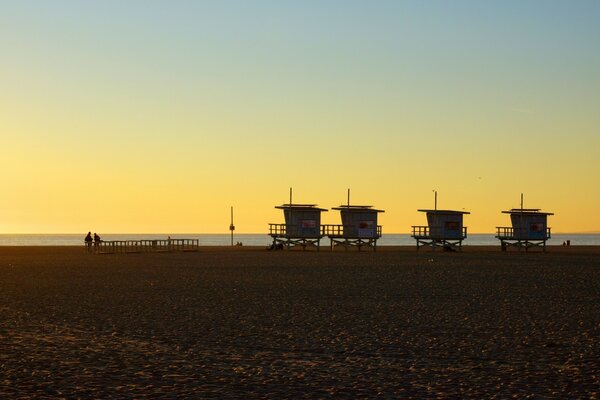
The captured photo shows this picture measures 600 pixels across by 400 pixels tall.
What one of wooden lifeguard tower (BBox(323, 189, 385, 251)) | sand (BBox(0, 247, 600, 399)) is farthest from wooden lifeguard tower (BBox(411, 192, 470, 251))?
sand (BBox(0, 247, 600, 399))

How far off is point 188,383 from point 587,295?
15710mm

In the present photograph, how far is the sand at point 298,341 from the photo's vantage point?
30.8 feet

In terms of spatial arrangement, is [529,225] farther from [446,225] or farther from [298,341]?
[298,341]

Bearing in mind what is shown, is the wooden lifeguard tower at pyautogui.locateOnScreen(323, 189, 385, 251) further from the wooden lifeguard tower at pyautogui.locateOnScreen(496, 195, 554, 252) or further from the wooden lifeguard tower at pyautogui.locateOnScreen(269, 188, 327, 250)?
the wooden lifeguard tower at pyautogui.locateOnScreen(496, 195, 554, 252)

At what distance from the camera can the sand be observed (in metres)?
9.38

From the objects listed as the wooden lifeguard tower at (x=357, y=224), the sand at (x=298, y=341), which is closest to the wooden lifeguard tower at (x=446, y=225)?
the wooden lifeguard tower at (x=357, y=224)

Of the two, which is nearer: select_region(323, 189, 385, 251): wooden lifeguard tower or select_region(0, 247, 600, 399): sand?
select_region(0, 247, 600, 399): sand

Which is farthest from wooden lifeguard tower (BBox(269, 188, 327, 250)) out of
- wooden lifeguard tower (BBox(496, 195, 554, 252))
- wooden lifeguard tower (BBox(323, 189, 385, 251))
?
wooden lifeguard tower (BBox(496, 195, 554, 252))

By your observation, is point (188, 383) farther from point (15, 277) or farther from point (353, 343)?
point (15, 277)

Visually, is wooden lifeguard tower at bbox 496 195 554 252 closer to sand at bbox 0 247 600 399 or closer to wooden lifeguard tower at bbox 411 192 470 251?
wooden lifeguard tower at bbox 411 192 470 251

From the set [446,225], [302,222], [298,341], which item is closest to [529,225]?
[446,225]

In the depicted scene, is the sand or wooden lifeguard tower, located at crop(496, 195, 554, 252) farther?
wooden lifeguard tower, located at crop(496, 195, 554, 252)

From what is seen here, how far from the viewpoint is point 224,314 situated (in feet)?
55.1

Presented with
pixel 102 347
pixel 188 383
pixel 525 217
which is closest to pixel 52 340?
pixel 102 347
